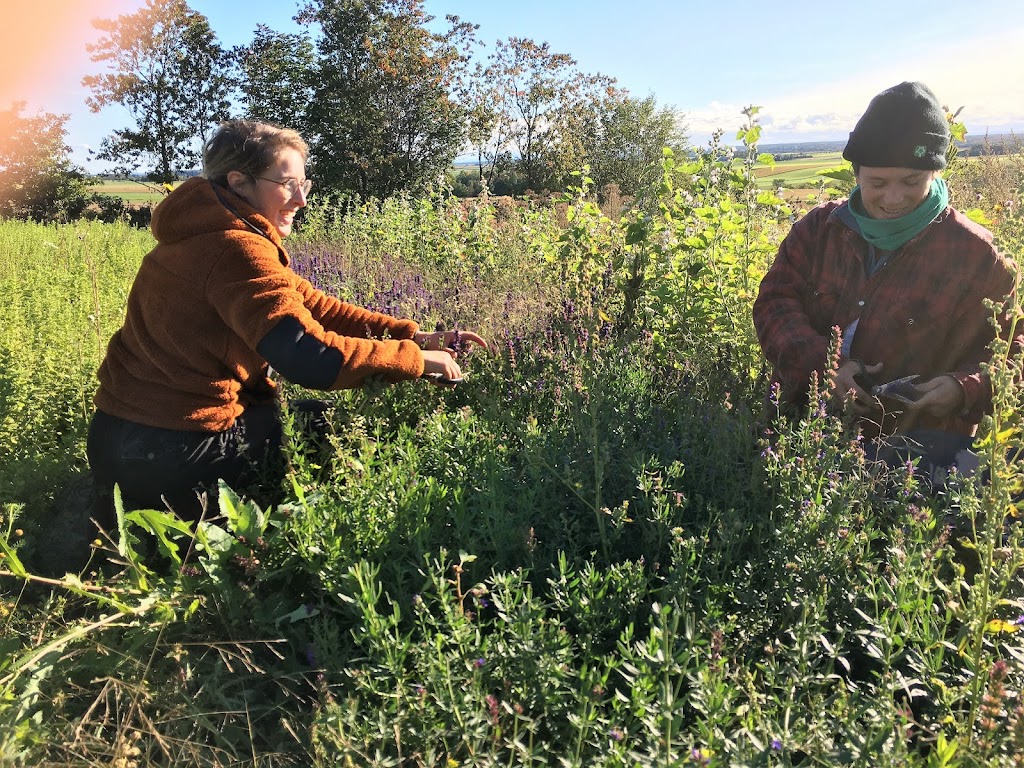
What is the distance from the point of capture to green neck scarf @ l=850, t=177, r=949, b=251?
101 inches

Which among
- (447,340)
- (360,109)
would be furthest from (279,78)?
(447,340)

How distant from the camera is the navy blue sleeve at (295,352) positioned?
2.35m

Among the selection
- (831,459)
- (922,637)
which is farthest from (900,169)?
(922,637)

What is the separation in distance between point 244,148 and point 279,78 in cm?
1961

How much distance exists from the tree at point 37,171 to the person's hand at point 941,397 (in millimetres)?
23122

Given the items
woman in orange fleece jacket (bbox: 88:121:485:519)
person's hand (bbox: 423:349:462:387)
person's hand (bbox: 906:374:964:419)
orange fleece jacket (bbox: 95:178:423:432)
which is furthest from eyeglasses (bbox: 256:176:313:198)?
person's hand (bbox: 906:374:964:419)

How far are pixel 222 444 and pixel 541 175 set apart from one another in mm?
20214

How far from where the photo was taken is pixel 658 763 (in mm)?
1288

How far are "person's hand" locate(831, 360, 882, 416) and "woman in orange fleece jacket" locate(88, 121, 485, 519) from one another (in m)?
1.39

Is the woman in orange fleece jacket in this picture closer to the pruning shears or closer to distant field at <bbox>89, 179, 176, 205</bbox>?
the pruning shears

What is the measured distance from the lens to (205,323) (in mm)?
2490

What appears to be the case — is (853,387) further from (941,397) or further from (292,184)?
(292,184)

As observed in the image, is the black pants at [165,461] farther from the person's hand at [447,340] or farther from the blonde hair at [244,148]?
the blonde hair at [244,148]

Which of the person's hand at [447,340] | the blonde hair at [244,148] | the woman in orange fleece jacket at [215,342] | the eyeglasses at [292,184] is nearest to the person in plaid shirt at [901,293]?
the person's hand at [447,340]
